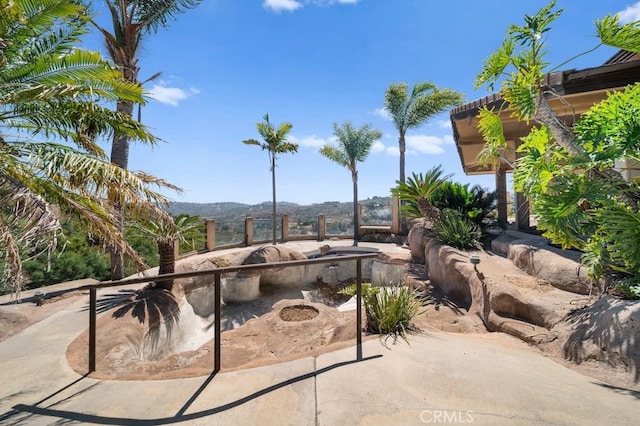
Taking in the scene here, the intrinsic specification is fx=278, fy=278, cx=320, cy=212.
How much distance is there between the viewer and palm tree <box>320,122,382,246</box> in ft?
54.0

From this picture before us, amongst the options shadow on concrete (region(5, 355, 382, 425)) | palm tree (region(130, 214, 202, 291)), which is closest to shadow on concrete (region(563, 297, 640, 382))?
shadow on concrete (region(5, 355, 382, 425))

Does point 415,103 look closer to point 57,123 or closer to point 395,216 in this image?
point 395,216

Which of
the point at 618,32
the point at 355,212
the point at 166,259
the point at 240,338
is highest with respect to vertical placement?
the point at 618,32

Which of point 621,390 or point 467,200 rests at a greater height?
point 467,200

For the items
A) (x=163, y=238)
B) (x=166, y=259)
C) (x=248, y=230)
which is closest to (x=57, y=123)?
(x=163, y=238)

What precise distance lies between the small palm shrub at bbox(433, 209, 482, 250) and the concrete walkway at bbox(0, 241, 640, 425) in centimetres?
462

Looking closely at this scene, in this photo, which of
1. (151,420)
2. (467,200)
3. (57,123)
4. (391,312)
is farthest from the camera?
(467,200)

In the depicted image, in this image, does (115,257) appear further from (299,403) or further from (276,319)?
(299,403)

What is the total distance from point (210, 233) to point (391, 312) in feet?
35.1

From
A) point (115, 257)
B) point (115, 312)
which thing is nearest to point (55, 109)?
point (115, 312)

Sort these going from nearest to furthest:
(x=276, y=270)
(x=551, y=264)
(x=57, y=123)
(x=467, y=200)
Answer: (x=57, y=123) → (x=551, y=264) → (x=467, y=200) → (x=276, y=270)

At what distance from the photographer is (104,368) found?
12.5 feet

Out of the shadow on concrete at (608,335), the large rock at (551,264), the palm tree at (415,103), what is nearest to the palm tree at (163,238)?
the shadow on concrete at (608,335)

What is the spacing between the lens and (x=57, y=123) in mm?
4316
